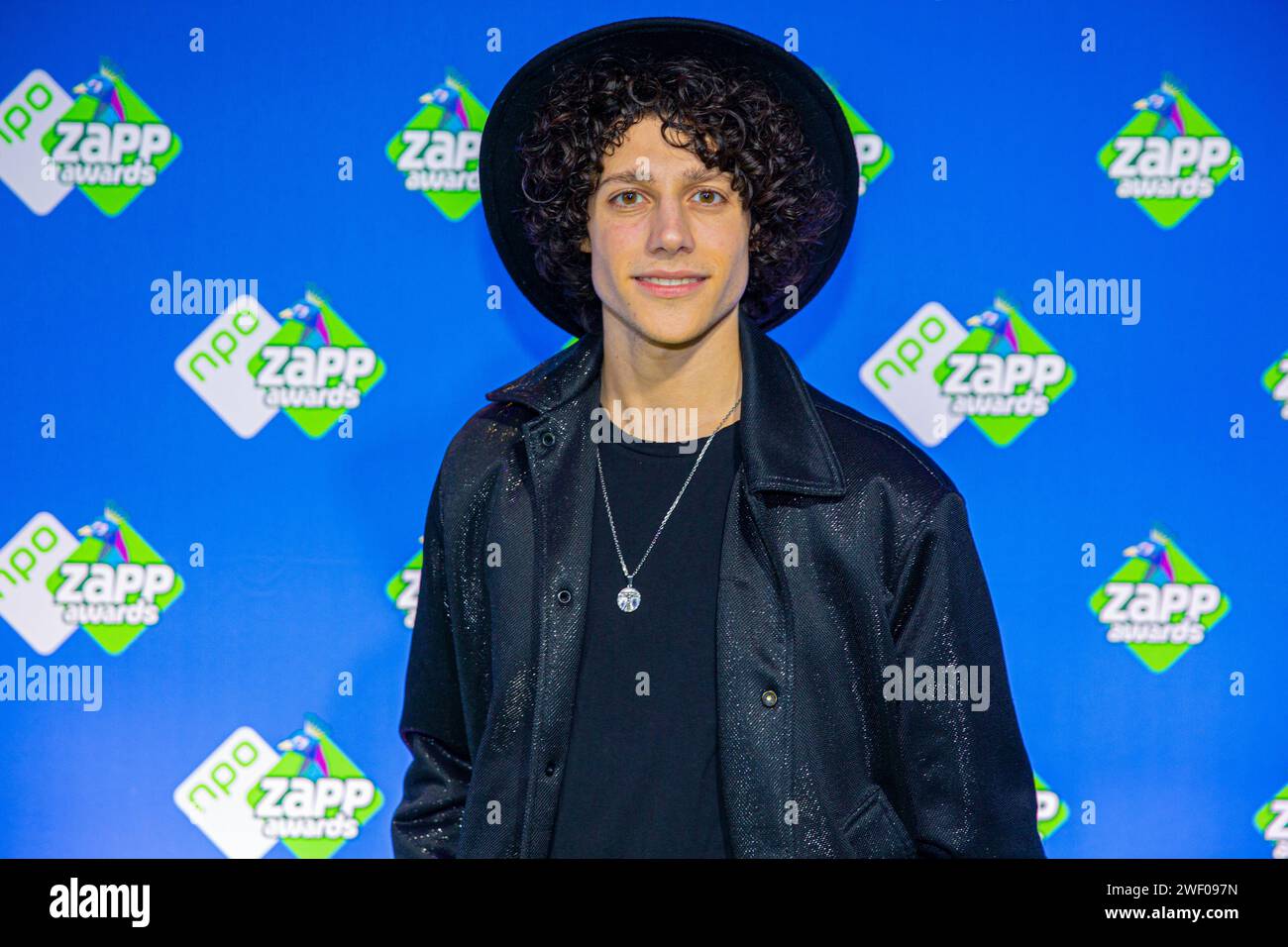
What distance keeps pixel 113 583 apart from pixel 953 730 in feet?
6.30

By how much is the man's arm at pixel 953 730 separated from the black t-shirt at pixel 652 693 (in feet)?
1.02

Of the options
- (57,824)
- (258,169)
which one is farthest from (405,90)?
(57,824)

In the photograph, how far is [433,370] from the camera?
2709mm

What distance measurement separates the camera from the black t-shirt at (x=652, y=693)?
5.98 ft

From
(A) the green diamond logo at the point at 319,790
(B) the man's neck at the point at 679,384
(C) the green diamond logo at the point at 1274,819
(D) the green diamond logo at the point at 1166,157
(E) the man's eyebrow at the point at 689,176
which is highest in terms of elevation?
(D) the green diamond logo at the point at 1166,157

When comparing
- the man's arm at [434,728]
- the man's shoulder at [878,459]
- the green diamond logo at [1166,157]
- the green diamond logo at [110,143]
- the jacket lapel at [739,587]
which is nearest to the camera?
the jacket lapel at [739,587]

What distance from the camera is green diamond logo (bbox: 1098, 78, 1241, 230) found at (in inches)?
103

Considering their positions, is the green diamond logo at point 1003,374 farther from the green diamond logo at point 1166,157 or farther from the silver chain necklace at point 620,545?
the silver chain necklace at point 620,545

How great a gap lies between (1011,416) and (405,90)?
1.53 m

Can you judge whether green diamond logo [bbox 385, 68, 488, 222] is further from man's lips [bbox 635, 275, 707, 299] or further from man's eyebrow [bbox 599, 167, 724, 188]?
man's lips [bbox 635, 275, 707, 299]

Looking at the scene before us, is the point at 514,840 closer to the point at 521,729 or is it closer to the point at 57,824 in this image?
the point at 521,729

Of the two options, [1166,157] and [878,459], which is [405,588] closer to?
[878,459]

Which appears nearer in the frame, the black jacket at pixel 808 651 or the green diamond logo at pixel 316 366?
the black jacket at pixel 808 651

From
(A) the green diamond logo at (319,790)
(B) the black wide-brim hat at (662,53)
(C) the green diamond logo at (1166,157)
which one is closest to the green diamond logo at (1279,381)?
(C) the green diamond logo at (1166,157)
